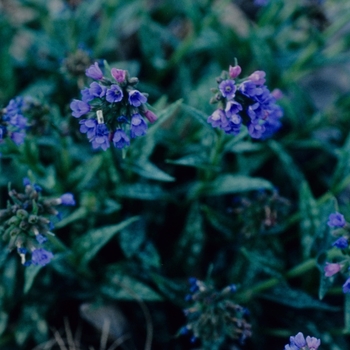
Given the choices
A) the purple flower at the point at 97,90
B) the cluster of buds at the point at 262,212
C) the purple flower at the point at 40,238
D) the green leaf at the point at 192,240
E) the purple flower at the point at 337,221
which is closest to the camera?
the purple flower at the point at 97,90

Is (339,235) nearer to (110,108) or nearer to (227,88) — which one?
(227,88)

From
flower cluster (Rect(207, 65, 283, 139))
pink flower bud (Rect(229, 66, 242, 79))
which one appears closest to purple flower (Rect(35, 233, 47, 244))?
flower cluster (Rect(207, 65, 283, 139))

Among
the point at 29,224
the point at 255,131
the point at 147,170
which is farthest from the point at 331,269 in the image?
the point at 29,224

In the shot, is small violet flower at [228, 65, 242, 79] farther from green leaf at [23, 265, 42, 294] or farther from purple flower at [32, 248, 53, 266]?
green leaf at [23, 265, 42, 294]

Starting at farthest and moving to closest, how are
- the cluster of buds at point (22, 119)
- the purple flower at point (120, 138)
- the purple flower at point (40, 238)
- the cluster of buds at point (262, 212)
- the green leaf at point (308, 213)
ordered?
the green leaf at point (308, 213) → the cluster of buds at point (262, 212) → the cluster of buds at point (22, 119) → the purple flower at point (40, 238) → the purple flower at point (120, 138)

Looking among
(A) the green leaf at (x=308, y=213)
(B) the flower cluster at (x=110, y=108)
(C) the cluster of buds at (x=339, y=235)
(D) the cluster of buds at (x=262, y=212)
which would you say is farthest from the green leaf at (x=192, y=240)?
(B) the flower cluster at (x=110, y=108)

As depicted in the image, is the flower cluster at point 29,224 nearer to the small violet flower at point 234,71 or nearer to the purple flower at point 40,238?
the purple flower at point 40,238
